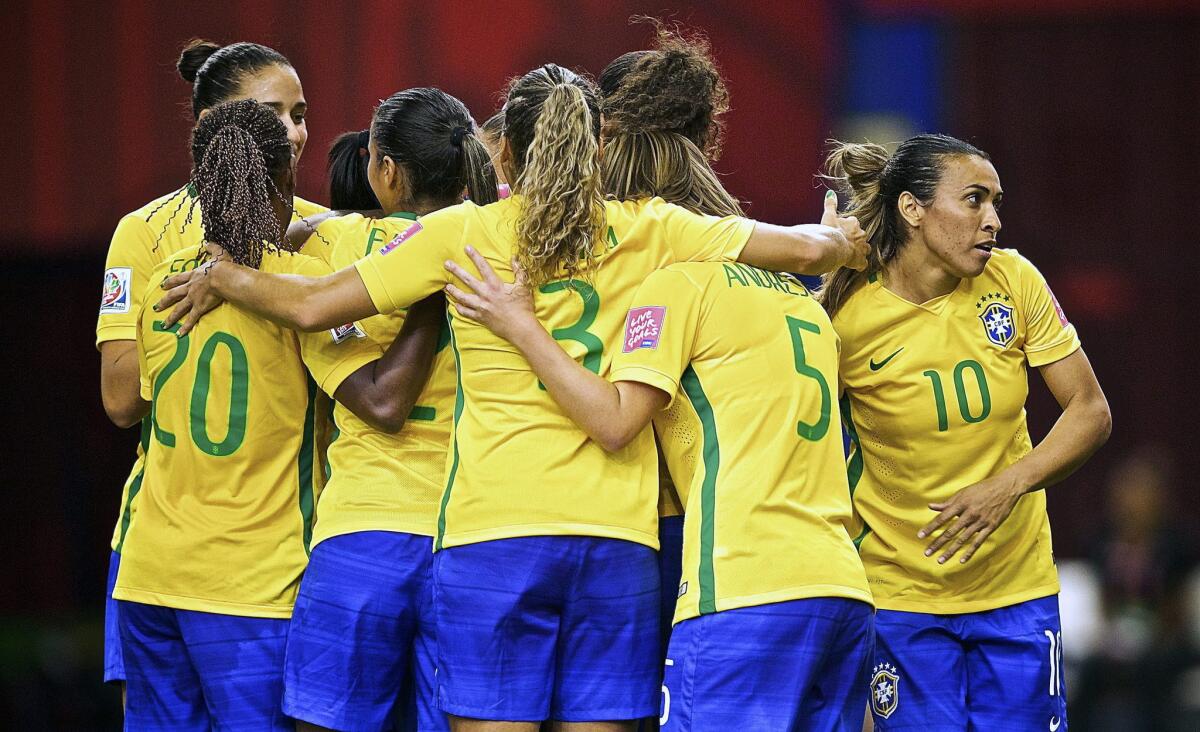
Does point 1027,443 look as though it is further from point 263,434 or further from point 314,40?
point 314,40

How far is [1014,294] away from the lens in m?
4.15

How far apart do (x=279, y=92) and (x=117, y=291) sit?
85 cm

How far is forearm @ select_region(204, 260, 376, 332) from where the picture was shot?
11.1ft

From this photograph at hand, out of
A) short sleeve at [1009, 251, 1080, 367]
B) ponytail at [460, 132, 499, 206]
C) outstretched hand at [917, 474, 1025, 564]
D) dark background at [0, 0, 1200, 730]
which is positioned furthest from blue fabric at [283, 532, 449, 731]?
dark background at [0, 0, 1200, 730]

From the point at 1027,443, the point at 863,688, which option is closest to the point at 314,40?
the point at 1027,443

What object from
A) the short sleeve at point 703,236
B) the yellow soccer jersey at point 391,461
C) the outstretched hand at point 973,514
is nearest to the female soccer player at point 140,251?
the yellow soccer jersey at point 391,461

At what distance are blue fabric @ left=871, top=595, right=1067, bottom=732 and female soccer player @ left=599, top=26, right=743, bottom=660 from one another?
0.71 meters

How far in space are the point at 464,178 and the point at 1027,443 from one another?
5.71 ft

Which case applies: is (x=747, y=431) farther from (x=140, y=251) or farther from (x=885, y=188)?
(x=140, y=251)

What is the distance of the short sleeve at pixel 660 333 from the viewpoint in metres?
Answer: 3.23

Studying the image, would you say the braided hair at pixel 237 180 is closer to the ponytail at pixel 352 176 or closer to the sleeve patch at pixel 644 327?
the ponytail at pixel 352 176

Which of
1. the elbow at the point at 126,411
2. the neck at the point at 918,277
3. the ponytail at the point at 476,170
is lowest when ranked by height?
the elbow at the point at 126,411

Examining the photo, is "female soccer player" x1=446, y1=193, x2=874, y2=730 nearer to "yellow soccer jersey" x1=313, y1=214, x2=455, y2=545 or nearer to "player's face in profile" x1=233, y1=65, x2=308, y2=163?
"yellow soccer jersey" x1=313, y1=214, x2=455, y2=545

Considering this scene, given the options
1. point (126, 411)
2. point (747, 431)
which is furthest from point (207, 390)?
point (747, 431)
